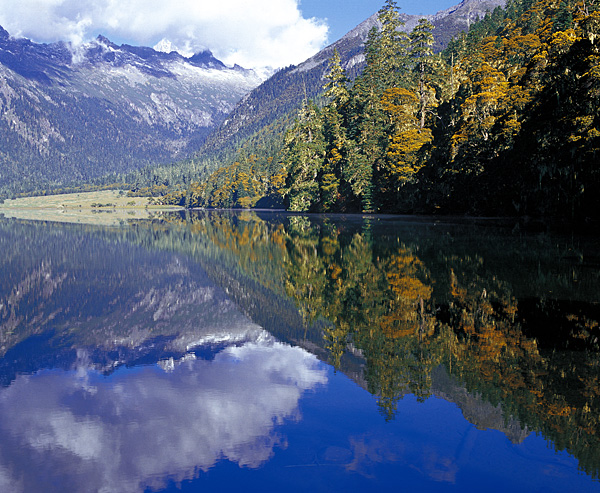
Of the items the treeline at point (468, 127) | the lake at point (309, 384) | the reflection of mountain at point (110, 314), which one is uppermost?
the treeline at point (468, 127)

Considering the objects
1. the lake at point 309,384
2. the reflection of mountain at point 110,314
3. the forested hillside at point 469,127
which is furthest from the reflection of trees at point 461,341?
the forested hillside at point 469,127

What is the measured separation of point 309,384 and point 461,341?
13.5ft

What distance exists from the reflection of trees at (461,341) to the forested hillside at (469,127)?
25844 millimetres

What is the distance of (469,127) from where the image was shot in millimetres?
64812

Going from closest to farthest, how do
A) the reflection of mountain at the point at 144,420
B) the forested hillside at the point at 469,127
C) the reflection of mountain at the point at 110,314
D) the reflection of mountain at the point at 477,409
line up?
the reflection of mountain at the point at 144,420, the reflection of mountain at the point at 477,409, the reflection of mountain at the point at 110,314, the forested hillside at the point at 469,127

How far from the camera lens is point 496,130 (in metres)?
59.5

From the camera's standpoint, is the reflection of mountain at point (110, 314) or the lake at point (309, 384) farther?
the reflection of mountain at point (110, 314)

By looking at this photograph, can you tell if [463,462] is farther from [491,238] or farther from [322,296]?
[491,238]

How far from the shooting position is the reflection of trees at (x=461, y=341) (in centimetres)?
838

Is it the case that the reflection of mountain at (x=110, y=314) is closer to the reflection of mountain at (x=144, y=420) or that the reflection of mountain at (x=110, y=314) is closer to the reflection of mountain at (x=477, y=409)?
the reflection of mountain at (x=144, y=420)

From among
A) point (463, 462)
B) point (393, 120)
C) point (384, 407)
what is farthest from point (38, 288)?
point (393, 120)

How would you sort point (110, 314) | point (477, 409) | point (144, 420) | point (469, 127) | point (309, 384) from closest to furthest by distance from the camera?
point (477, 409)
point (144, 420)
point (309, 384)
point (110, 314)
point (469, 127)

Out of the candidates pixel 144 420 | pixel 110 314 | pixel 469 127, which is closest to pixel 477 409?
pixel 144 420

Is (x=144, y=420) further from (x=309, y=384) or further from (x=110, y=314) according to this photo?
(x=110, y=314)
